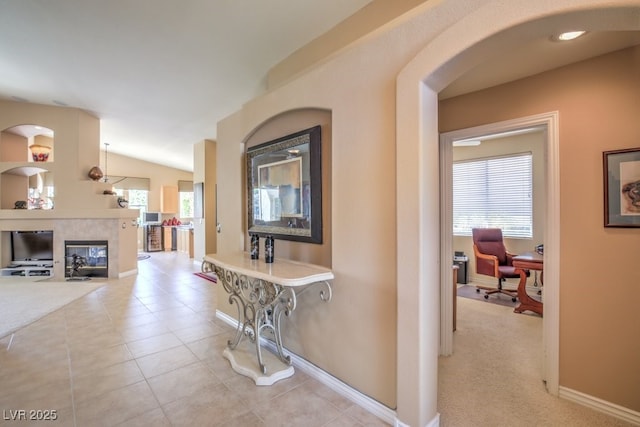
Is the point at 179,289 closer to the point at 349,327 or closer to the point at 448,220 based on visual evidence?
the point at 349,327

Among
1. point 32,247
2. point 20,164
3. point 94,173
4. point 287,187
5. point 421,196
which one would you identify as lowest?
point 32,247

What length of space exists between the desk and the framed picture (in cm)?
158

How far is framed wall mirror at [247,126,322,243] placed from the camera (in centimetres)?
231

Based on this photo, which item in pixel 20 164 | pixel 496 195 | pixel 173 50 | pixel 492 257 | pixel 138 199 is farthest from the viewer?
pixel 138 199

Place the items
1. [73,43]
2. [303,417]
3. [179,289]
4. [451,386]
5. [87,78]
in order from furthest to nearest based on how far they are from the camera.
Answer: [179,289] < [87,78] < [73,43] < [451,386] < [303,417]

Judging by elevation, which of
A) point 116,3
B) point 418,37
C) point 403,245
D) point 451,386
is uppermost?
point 116,3

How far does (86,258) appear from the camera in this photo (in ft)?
19.2

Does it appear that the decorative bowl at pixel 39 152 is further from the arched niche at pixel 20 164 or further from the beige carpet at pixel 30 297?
the beige carpet at pixel 30 297

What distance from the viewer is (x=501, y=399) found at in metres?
2.06

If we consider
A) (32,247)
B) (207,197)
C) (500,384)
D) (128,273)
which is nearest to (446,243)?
(500,384)

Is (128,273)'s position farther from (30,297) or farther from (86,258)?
(30,297)

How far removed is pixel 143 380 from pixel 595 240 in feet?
11.3

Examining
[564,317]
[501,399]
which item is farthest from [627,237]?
[501,399]

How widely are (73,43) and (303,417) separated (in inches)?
169
